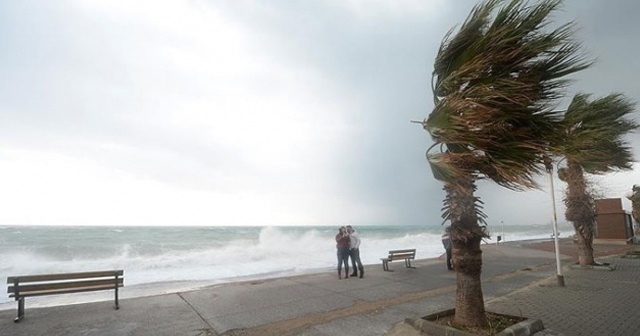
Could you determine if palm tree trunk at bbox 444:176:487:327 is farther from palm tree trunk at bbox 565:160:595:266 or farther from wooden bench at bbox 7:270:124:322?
palm tree trunk at bbox 565:160:595:266

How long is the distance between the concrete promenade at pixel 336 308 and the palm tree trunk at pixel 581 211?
1464 millimetres

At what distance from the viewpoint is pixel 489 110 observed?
13.5ft

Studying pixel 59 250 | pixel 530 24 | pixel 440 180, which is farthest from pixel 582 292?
pixel 59 250

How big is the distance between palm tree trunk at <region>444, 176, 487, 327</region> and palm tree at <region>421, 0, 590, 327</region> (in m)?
0.01

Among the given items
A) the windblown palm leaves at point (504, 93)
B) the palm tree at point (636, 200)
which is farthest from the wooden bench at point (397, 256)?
the palm tree at point (636, 200)

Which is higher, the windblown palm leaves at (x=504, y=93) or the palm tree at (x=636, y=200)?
the windblown palm leaves at (x=504, y=93)

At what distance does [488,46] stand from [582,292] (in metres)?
7.58

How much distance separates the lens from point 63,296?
10.1m

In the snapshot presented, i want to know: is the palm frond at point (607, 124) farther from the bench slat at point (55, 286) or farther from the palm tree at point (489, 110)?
the bench slat at point (55, 286)

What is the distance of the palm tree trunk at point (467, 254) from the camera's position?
4855 millimetres

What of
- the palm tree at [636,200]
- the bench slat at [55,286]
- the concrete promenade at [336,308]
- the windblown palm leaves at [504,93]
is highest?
the windblown palm leaves at [504,93]

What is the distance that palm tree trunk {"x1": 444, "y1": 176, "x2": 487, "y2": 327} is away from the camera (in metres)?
4.86

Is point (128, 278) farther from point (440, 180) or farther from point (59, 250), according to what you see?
point (59, 250)

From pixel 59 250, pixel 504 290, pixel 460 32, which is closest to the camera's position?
pixel 460 32
